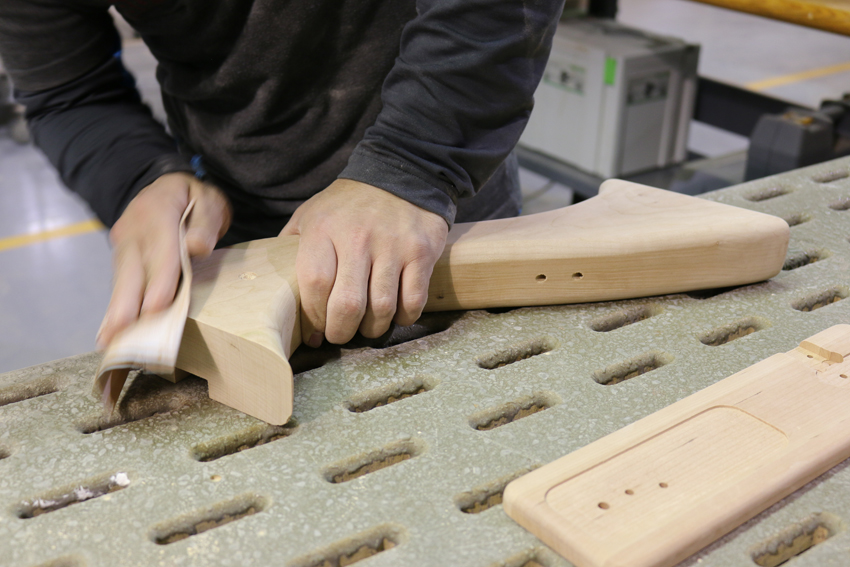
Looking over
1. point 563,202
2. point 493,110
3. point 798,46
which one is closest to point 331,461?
point 493,110

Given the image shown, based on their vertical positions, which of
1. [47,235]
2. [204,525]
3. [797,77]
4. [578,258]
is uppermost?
[578,258]

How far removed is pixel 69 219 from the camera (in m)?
2.75

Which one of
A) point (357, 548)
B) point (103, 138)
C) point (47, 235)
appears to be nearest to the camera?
point (357, 548)

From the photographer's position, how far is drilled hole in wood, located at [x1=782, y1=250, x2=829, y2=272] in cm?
85

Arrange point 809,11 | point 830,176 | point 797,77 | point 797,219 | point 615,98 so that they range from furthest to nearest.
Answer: point 797,77
point 615,98
point 809,11
point 830,176
point 797,219

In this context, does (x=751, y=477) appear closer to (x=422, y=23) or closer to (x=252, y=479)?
(x=252, y=479)

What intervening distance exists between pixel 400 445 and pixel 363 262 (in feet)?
0.53

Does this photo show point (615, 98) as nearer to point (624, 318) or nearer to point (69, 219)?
point (624, 318)

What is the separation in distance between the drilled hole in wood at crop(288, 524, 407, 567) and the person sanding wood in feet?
0.67

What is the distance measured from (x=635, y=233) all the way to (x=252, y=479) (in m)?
0.45

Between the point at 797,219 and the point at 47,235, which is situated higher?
the point at 797,219

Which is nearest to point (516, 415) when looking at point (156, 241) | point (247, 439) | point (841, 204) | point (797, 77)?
point (247, 439)

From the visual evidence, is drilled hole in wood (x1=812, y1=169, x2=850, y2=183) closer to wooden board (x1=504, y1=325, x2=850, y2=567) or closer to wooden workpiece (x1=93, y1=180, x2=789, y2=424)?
wooden workpiece (x1=93, y1=180, x2=789, y2=424)

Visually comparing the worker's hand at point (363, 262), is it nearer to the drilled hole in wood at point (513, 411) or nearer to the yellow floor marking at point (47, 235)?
the drilled hole in wood at point (513, 411)
